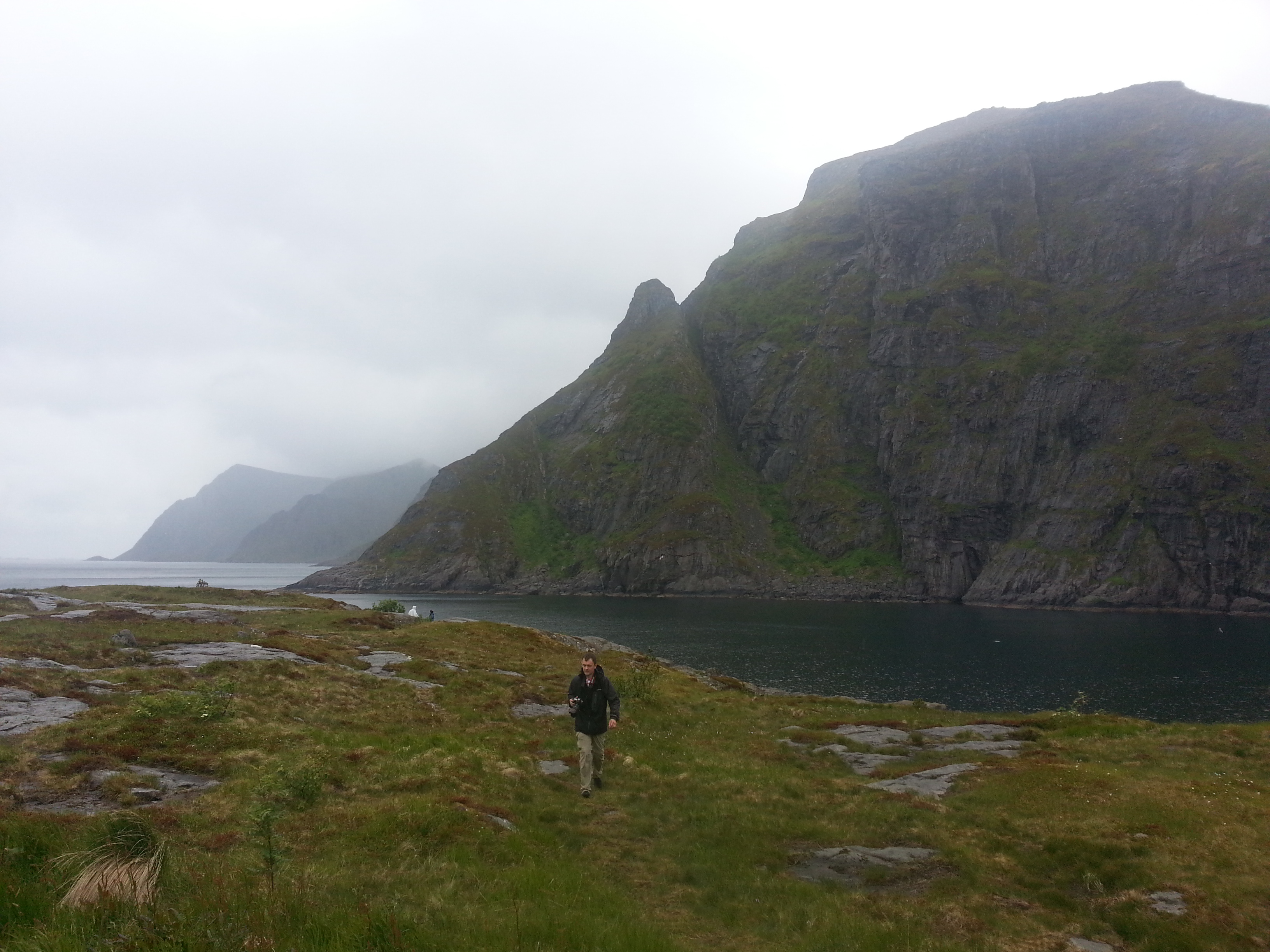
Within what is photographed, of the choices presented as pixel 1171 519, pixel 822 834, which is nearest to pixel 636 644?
pixel 822 834

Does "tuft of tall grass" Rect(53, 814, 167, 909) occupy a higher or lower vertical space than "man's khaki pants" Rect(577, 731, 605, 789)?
higher

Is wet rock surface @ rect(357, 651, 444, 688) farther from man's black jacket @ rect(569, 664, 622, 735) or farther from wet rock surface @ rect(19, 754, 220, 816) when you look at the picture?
wet rock surface @ rect(19, 754, 220, 816)

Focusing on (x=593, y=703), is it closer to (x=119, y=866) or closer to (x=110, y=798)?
(x=110, y=798)

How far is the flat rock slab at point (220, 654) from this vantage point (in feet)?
106

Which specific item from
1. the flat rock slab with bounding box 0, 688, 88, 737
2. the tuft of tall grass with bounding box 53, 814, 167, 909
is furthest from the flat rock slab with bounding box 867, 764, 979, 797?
the flat rock slab with bounding box 0, 688, 88, 737

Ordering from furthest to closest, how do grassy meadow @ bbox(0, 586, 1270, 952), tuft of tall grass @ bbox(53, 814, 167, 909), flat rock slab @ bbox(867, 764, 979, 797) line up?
flat rock slab @ bbox(867, 764, 979, 797) → grassy meadow @ bbox(0, 586, 1270, 952) → tuft of tall grass @ bbox(53, 814, 167, 909)

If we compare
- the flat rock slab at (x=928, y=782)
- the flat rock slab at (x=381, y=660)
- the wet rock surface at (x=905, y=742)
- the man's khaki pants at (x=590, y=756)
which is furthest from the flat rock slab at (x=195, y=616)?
the flat rock slab at (x=928, y=782)

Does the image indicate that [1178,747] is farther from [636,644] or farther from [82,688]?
[636,644]

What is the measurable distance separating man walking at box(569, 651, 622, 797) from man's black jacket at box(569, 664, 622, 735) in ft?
0.04

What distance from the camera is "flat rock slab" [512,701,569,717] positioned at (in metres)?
30.6

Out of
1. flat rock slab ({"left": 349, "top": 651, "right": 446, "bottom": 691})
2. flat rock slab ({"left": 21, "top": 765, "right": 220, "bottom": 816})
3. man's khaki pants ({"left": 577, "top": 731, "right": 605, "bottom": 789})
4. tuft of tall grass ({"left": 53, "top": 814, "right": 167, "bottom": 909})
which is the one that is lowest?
flat rock slab ({"left": 349, "top": 651, "right": 446, "bottom": 691})

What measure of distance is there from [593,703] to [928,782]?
1158cm

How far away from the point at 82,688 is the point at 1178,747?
130 ft

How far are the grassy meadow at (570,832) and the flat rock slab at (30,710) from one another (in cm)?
96
